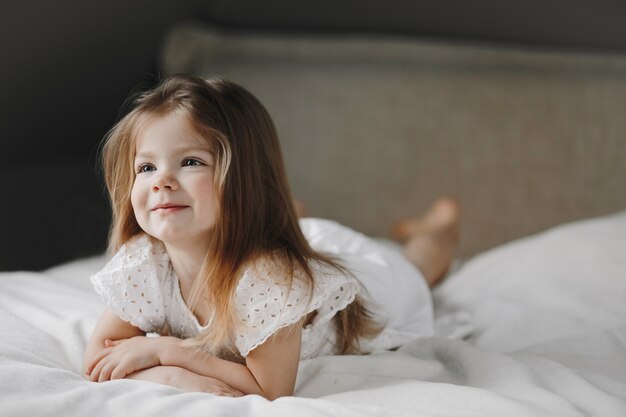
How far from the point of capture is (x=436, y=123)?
7.64 ft

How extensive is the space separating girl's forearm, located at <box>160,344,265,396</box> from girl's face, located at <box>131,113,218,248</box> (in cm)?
16

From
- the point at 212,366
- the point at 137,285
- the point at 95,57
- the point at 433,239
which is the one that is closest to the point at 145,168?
the point at 137,285

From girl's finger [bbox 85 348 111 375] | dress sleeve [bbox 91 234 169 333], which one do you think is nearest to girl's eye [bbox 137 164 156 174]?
dress sleeve [bbox 91 234 169 333]

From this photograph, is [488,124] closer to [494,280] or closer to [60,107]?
[494,280]

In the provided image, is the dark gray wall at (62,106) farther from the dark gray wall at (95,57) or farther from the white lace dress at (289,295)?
the white lace dress at (289,295)

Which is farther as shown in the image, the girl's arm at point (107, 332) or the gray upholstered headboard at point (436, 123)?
the gray upholstered headboard at point (436, 123)

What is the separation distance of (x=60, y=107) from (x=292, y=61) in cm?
65

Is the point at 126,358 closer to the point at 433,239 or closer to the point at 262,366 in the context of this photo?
the point at 262,366

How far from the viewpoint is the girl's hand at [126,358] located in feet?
3.69

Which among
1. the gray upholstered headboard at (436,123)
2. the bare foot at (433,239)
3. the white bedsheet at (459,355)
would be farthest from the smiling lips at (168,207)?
the gray upholstered headboard at (436,123)

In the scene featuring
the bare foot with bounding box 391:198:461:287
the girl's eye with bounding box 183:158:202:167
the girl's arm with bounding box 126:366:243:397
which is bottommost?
the bare foot with bounding box 391:198:461:287

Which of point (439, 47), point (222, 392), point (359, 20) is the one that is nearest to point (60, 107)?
point (359, 20)

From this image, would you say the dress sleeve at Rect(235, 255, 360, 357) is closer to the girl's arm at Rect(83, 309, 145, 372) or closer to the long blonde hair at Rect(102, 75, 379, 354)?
the long blonde hair at Rect(102, 75, 379, 354)

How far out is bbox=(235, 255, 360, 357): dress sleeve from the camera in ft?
3.58
